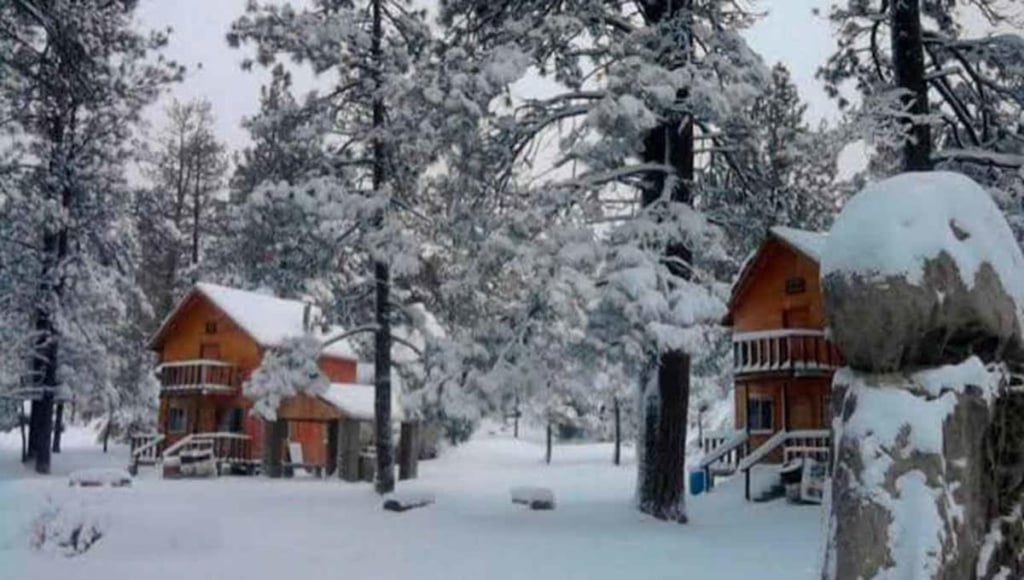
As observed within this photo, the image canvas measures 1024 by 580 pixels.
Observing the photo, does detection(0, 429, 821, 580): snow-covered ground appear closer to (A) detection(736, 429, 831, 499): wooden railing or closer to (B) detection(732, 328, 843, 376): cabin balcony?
(A) detection(736, 429, 831, 499): wooden railing

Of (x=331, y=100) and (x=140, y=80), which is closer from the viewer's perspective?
(x=331, y=100)

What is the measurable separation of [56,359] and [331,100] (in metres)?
14.4

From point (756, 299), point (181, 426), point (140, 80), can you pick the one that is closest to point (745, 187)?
point (756, 299)

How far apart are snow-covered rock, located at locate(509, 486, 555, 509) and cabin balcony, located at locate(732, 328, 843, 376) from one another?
6630mm

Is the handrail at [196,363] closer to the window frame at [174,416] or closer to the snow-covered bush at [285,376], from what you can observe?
the window frame at [174,416]

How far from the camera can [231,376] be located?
34875mm

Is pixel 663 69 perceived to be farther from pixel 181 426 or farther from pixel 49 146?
pixel 181 426

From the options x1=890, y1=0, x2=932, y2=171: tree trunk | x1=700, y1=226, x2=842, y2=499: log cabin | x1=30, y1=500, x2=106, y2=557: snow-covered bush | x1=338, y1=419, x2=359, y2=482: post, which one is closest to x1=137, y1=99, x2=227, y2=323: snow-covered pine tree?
x1=338, y1=419, x2=359, y2=482: post

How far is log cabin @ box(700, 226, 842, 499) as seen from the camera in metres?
21.4

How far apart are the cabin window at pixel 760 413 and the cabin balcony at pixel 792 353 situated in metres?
2.09

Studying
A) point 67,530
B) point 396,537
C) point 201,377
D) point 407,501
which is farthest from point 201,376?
point 67,530

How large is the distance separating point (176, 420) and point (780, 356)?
24.3 metres

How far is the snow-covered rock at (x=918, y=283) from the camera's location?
417 cm

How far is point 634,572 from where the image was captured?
426 inches
